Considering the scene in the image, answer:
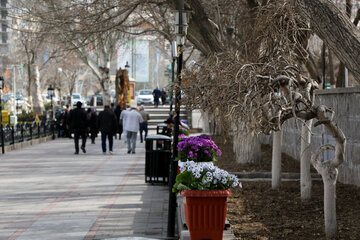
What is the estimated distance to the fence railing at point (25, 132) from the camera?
28550 millimetres

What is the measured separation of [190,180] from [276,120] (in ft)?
3.90

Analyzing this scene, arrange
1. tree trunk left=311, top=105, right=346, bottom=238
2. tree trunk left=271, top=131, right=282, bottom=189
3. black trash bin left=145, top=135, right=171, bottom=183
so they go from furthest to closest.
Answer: black trash bin left=145, top=135, right=171, bottom=183
tree trunk left=271, top=131, right=282, bottom=189
tree trunk left=311, top=105, right=346, bottom=238

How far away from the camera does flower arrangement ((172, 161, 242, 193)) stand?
311 inches

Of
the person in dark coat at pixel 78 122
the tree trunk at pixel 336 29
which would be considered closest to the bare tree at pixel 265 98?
the tree trunk at pixel 336 29

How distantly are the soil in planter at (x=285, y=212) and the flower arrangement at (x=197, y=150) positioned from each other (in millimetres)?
873

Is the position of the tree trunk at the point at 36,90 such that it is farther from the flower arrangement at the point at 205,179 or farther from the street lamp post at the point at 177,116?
the flower arrangement at the point at 205,179

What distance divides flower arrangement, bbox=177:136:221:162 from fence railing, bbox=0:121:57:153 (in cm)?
1548

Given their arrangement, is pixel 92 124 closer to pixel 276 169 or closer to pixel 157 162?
pixel 157 162

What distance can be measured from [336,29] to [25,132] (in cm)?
2573

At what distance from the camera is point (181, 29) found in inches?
449

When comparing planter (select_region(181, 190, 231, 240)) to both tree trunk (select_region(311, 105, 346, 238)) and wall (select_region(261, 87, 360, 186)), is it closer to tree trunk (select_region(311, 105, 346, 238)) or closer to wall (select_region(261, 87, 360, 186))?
tree trunk (select_region(311, 105, 346, 238))

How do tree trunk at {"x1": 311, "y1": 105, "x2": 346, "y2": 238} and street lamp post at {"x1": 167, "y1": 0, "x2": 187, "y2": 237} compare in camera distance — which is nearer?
tree trunk at {"x1": 311, "y1": 105, "x2": 346, "y2": 238}

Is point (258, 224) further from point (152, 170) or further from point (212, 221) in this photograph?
point (152, 170)

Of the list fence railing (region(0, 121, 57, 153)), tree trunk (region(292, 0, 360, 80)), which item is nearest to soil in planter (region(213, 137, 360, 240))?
tree trunk (region(292, 0, 360, 80))
